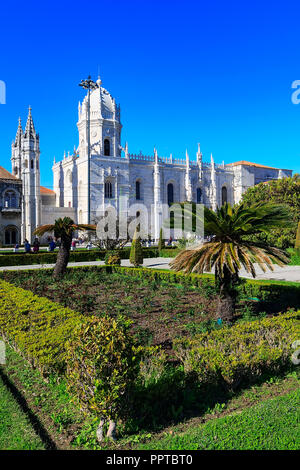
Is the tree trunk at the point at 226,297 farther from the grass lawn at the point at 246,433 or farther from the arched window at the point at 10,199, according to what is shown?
the arched window at the point at 10,199

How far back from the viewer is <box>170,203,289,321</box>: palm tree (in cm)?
639

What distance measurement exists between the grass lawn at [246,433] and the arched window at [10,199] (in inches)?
1456

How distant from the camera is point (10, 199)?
1471 inches

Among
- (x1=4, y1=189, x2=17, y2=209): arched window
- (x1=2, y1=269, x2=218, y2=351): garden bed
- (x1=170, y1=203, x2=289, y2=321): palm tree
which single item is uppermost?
(x1=4, y1=189, x2=17, y2=209): arched window

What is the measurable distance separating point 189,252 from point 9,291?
16.7 ft

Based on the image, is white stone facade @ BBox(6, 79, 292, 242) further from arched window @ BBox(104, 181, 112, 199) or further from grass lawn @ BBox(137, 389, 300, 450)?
grass lawn @ BBox(137, 389, 300, 450)

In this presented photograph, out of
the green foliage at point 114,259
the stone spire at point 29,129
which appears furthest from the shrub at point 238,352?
the stone spire at point 29,129

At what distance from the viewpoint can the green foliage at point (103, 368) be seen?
10.9ft

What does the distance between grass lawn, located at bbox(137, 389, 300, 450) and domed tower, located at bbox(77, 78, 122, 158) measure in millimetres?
43297

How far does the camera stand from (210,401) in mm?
4145

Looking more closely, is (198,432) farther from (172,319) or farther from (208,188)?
(208,188)

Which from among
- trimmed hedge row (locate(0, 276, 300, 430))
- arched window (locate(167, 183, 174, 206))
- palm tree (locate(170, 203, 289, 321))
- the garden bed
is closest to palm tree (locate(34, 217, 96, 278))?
the garden bed

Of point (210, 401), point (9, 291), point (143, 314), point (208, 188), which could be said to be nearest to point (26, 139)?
point (208, 188)

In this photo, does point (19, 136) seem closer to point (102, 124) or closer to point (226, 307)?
point (102, 124)
